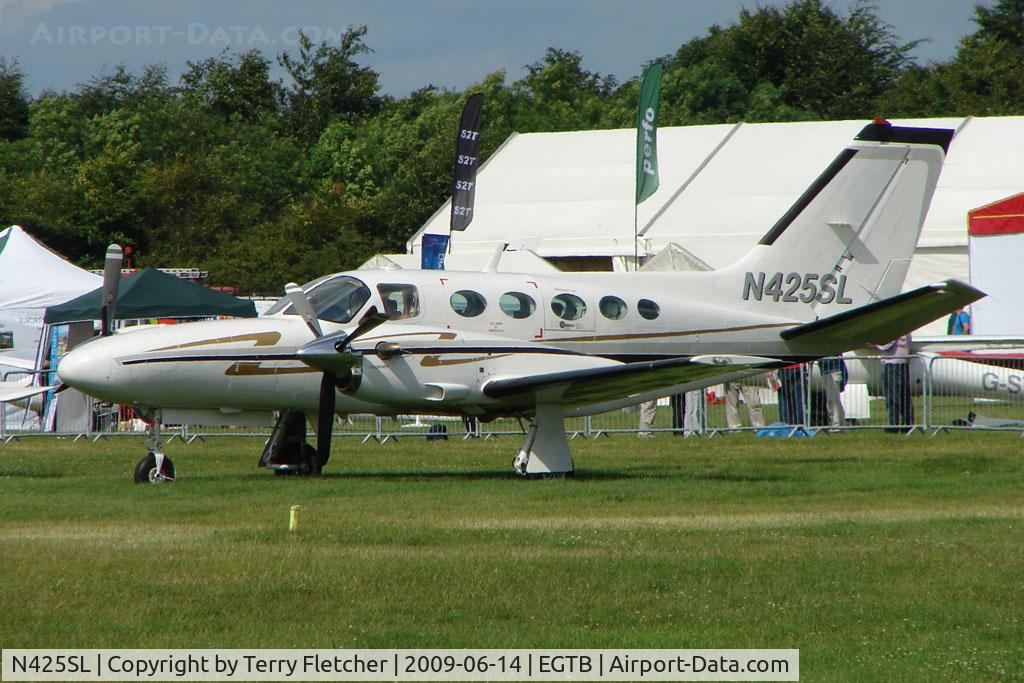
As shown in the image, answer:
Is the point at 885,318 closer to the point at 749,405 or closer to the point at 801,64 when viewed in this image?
the point at 749,405

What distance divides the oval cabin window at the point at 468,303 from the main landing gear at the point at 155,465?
3.82 m

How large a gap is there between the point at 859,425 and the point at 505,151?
28308 mm

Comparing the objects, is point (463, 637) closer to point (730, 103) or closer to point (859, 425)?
point (859, 425)

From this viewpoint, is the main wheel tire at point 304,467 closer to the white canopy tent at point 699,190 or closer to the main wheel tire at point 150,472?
the main wheel tire at point 150,472

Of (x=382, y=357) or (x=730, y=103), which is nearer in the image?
(x=382, y=357)

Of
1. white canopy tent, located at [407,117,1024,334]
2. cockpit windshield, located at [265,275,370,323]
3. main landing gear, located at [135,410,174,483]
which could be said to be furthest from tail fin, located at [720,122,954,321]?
white canopy tent, located at [407,117,1024,334]

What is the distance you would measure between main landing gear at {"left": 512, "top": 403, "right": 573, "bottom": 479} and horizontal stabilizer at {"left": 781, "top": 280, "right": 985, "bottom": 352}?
401 centimetres

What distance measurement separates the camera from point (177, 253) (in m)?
61.7

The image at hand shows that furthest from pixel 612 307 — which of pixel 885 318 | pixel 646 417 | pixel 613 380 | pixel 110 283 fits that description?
pixel 646 417

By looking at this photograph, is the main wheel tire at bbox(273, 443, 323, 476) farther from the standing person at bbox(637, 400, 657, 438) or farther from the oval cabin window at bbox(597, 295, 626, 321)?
the standing person at bbox(637, 400, 657, 438)

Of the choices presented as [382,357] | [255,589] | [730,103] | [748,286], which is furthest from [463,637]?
[730,103]

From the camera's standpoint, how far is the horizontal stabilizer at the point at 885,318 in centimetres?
1617

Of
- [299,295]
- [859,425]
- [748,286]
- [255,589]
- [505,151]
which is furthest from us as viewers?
[505,151]

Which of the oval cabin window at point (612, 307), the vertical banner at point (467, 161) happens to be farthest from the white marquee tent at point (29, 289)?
the oval cabin window at point (612, 307)
